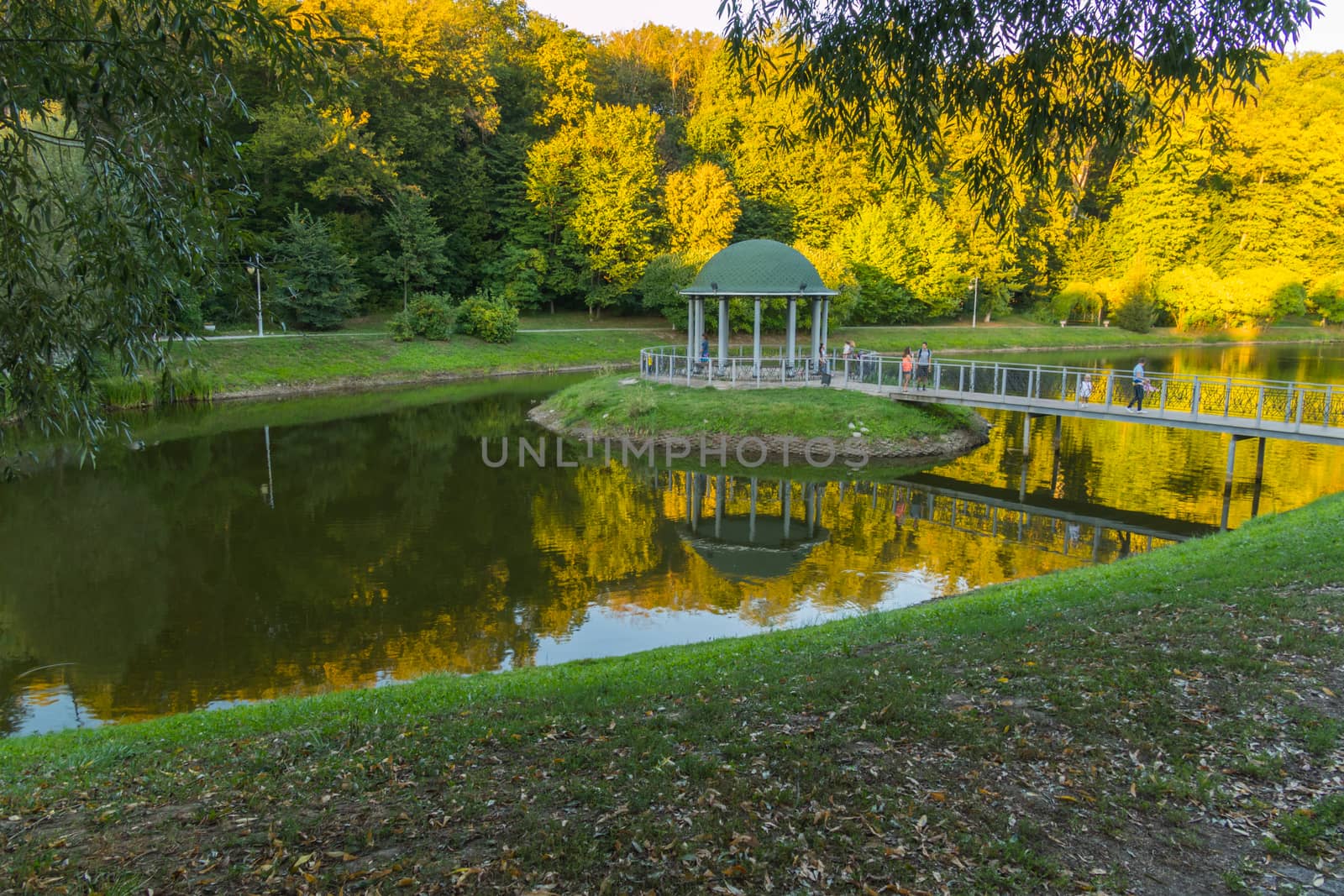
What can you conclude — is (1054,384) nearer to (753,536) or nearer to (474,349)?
(753,536)

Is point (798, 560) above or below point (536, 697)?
below

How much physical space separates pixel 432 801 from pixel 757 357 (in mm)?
24021

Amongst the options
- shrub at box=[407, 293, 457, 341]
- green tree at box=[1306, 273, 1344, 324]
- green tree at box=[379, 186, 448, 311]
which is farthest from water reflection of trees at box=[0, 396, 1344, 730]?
green tree at box=[1306, 273, 1344, 324]

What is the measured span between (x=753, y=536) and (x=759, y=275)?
1300 centimetres

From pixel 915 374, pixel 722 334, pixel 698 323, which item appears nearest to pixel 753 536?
pixel 915 374

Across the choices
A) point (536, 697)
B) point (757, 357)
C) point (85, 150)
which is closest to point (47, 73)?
point (85, 150)

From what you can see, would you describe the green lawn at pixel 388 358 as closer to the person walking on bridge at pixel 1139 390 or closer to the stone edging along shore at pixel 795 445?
the stone edging along shore at pixel 795 445

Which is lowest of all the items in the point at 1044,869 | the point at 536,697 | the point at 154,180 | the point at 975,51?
the point at 536,697

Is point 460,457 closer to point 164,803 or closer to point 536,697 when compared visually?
point 536,697

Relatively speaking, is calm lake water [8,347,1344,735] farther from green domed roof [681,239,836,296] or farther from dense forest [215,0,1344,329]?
dense forest [215,0,1344,329]

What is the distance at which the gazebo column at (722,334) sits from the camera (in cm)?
2873

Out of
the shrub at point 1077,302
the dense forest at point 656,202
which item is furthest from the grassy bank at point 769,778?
the shrub at point 1077,302

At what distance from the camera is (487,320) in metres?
45.1

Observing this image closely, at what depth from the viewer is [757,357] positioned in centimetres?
2828
